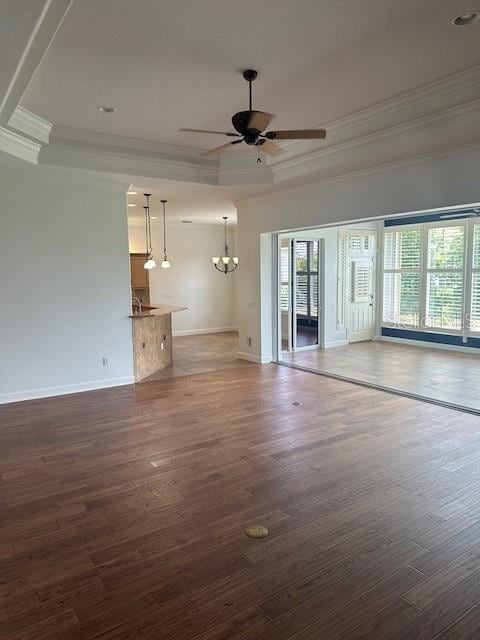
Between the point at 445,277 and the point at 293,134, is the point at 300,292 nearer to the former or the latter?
the point at 445,277

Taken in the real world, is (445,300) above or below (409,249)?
below

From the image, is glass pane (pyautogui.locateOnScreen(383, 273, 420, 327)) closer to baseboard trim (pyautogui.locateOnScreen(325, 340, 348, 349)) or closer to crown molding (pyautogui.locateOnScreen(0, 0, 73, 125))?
baseboard trim (pyautogui.locateOnScreen(325, 340, 348, 349))

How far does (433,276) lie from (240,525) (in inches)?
298

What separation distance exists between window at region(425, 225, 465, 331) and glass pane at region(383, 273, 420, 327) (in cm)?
29

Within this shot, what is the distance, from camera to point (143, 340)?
672 centimetres

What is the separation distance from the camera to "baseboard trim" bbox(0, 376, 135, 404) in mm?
5457

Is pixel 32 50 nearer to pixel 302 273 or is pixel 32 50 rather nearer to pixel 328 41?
pixel 328 41

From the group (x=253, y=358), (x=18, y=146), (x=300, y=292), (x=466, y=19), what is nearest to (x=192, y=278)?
(x=300, y=292)

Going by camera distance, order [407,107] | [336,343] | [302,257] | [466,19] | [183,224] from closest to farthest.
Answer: [466,19], [407,107], [336,343], [302,257], [183,224]

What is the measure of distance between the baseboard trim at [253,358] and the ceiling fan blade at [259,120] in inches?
185

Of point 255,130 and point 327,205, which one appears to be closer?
point 255,130

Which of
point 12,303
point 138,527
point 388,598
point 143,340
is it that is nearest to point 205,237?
point 143,340

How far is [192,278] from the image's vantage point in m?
11.2

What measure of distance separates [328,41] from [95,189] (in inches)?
148
